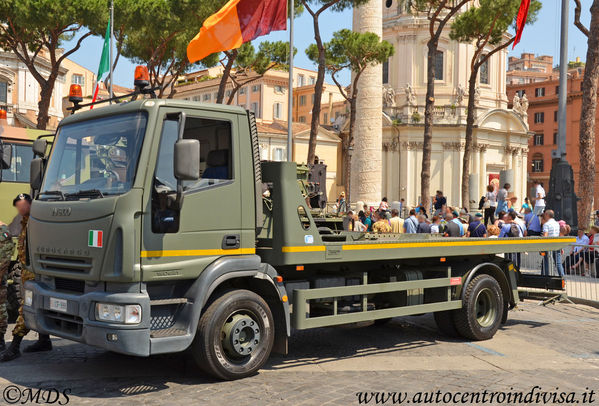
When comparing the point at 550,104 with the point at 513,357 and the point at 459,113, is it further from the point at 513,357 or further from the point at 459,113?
the point at 513,357

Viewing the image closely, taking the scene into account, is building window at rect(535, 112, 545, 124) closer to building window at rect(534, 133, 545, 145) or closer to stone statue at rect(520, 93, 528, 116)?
building window at rect(534, 133, 545, 145)

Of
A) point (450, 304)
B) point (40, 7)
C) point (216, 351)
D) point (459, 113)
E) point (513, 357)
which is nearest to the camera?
point (216, 351)

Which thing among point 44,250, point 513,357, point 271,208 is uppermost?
point 271,208

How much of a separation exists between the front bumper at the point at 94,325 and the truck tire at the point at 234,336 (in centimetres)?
66

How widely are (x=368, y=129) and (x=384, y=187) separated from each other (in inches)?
982

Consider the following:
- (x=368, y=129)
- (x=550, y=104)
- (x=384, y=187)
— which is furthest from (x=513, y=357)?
(x=550, y=104)

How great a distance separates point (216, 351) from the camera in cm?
668

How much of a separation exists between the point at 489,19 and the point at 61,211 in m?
34.3

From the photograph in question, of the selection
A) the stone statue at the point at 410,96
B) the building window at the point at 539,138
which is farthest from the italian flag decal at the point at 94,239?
the building window at the point at 539,138

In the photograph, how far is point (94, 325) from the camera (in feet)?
20.4

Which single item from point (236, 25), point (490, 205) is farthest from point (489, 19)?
point (236, 25)

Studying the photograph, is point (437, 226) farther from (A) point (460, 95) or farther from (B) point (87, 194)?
(A) point (460, 95)

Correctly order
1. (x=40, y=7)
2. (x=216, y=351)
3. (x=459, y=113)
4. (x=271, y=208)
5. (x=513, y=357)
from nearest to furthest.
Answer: (x=216, y=351) → (x=271, y=208) → (x=513, y=357) → (x=40, y=7) → (x=459, y=113)

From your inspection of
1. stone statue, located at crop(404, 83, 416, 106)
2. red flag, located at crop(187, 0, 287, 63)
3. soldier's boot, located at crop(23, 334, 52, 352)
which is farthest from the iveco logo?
stone statue, located at crop(404, 83, 416, 106)
